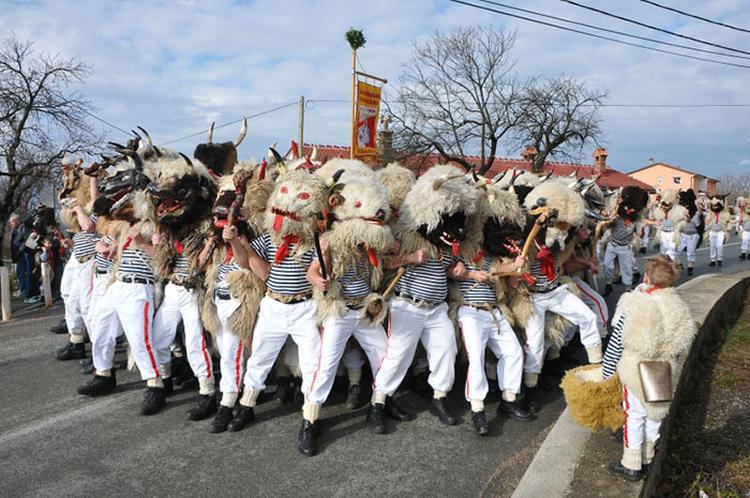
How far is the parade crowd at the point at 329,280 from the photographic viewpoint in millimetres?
3828

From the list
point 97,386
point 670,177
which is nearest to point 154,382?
point 97,386

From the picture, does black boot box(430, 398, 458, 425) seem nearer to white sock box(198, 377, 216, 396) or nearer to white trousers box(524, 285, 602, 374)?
white trousers box(524, 285, 602, 374)

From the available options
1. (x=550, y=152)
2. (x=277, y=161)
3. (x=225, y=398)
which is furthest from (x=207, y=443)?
(x=550, y=152)

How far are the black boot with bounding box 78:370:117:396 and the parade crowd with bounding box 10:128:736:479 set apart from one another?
0.06 feet

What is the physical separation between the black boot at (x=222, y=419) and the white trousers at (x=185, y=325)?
1.22ft

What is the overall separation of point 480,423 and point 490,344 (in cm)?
67

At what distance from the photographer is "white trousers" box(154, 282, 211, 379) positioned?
4.39 metres

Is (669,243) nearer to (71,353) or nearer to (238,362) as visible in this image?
(238,362)

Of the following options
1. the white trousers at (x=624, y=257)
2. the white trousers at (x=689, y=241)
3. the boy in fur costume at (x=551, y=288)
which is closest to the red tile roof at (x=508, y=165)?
the white trousers at (x=689, y=241)

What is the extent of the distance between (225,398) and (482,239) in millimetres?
2345

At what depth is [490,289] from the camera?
4395mm

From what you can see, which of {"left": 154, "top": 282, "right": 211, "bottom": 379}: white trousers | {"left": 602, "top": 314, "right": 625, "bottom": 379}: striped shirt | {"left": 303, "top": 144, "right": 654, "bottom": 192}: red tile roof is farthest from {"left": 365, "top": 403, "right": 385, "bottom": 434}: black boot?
{"left": 303, "top": 144, "right": 654, "bottom": 192}: red tile roof

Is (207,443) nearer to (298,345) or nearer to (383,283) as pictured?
(298,345)

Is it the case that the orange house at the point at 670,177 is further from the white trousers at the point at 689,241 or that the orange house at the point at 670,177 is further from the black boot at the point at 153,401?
the black boot at the point at 153,401
